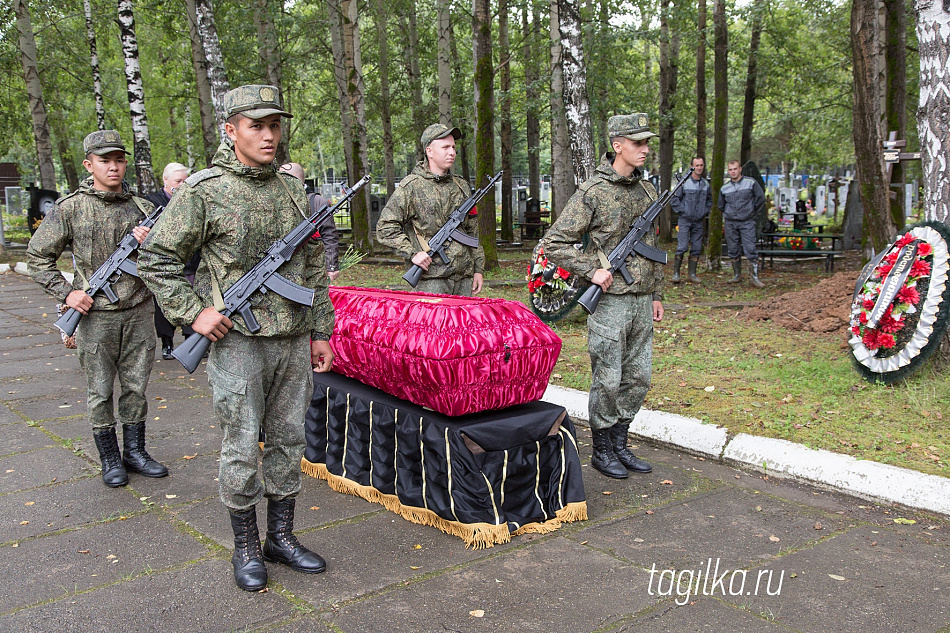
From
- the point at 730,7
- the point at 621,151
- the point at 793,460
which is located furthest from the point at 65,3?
the point at 793,460

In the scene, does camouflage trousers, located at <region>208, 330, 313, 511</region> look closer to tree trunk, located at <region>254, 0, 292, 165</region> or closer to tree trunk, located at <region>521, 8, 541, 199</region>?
tree trunk, located at <region>254, 0, 292, 165</region>

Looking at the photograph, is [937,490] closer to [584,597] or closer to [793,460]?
[793,460]

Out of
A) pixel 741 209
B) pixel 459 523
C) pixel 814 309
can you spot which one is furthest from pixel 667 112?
pixel 459 523

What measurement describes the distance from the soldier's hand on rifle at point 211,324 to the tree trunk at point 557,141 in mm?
12087

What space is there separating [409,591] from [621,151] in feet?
10.4

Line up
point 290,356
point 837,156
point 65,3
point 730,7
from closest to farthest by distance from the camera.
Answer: point 290,356 < point 730,7 < point 65,3 < point 837,156

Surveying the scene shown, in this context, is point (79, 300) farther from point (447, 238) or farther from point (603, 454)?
point (603, 454)

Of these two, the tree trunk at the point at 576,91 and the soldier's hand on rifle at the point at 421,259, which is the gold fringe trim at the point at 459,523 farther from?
the tree trunk at the point at 576,91

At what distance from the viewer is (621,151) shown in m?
5.39

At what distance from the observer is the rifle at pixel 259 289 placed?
3.77 meters

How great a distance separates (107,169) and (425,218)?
251 centimetres

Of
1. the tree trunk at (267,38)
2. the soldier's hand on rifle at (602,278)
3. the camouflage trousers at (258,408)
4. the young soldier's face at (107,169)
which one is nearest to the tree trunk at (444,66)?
the tree trunk at (267,38)

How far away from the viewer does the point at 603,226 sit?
5.48 metres

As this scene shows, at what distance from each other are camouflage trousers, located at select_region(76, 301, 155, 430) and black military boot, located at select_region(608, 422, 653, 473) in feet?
10.6
